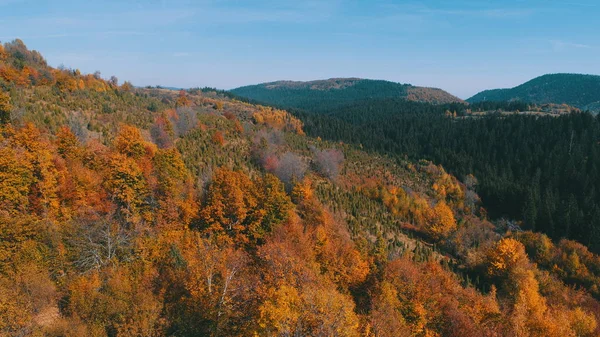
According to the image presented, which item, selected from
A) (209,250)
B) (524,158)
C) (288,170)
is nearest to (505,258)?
(288,170)

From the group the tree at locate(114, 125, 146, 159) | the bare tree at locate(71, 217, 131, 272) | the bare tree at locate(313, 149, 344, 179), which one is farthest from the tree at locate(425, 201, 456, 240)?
the bare tree at locate(71, 217, 131, 272)

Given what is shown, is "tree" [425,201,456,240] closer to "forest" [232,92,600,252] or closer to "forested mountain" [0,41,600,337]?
"forested mountain" [0,41,600,337]

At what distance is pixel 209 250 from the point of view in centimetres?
3366

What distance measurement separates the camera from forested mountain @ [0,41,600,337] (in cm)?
2425

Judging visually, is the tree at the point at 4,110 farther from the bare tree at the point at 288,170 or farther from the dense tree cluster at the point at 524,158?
the dense tree cluster at the point at 524,158

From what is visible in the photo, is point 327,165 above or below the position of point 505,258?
above

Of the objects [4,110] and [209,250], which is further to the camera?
[4,110]

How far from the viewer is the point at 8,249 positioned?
27609mm

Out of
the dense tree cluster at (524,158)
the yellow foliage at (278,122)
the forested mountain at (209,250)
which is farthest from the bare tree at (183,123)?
the dense tree cluster at (524,158)

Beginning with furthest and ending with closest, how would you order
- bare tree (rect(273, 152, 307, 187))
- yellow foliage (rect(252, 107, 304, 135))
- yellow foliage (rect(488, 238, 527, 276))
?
yellow foliage (rect(252, 107, 304, 135)) → bare tree (rect(273, 152, 307, 187)) → yellow foliage (rect(488, 238, 527, 276))

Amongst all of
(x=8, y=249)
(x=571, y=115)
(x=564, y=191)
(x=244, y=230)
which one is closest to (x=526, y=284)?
(x=244, y=230)

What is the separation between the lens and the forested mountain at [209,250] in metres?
24.2

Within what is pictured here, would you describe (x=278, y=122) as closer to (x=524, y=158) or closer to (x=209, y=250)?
(x=524, y=158)

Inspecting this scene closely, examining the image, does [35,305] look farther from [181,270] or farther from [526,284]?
[526,284]
